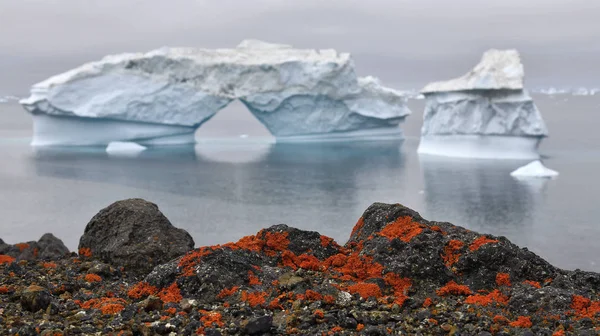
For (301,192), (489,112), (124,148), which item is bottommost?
(301,192)

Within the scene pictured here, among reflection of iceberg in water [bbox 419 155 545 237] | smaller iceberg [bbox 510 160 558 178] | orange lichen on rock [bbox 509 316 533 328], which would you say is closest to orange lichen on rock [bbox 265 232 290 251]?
orange lichen on rock [bbox 509 316 533 328]

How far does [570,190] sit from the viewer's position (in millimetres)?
27875

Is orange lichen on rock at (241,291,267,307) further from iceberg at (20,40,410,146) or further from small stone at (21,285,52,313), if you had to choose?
iceberg at (20,40,410,146)

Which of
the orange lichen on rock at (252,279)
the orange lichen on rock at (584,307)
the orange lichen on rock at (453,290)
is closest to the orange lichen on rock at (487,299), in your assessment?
the orange lichen on rock at (453,290)

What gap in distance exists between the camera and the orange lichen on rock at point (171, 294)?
5.28 meters

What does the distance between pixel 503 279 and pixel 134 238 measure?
452 centimetres

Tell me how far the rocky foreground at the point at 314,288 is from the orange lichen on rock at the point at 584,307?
0.01m

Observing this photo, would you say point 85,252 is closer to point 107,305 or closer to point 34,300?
point 34,300

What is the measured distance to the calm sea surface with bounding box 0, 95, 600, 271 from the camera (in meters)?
20.4

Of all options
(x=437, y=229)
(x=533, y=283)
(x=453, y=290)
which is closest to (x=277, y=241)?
(x=437, y=229)

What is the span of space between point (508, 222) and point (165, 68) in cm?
3219

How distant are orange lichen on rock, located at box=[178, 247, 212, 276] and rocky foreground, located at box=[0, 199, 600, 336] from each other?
1 cm

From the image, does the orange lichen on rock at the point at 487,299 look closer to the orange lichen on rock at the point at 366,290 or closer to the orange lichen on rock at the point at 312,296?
the orange lichen on rock at the point at 366,290

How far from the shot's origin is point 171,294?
210 inches
